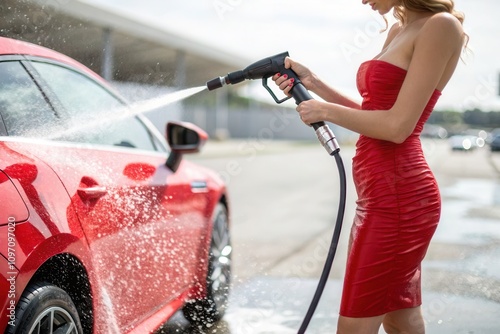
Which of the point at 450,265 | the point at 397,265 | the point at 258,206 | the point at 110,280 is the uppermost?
the point at 397,265

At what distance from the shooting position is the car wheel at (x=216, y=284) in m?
4.83

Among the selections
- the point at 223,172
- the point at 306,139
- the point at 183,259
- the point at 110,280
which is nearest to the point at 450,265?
the point at 183,259

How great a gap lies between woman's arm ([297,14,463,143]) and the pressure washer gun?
0.37 ft

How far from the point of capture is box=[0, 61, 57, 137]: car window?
3.01 m

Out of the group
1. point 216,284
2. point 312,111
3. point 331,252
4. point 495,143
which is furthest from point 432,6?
point 495,143

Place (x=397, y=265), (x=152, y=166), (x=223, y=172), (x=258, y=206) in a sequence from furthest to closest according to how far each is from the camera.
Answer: (x=223, y=172) → (x=258, y=206) → (x=152, y=166) → (x=397, y=265)

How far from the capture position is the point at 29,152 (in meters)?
2.94

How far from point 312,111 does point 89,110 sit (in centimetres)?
150

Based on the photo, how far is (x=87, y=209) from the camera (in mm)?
3152

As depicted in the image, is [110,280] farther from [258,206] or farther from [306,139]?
[306,139]

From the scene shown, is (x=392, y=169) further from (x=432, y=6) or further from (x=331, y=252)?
(x=432, y=6)

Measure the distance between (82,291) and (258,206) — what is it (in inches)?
369

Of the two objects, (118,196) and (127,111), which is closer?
(118,196)

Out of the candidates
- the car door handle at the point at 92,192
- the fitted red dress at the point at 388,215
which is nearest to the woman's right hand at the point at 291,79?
the fitted red dress at the point at 388,215
